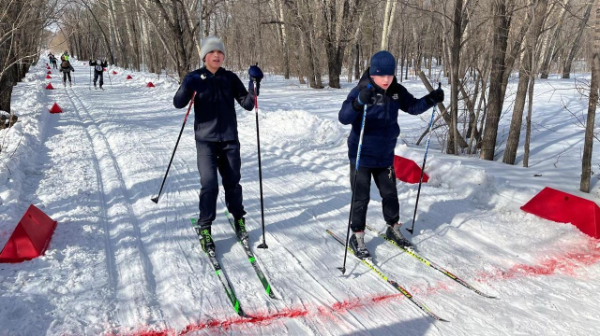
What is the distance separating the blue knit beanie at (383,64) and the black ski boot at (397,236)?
153 cm

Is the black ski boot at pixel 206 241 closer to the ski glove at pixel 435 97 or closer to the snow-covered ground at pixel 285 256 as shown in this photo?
the snow-covered ground at pixel 285 256

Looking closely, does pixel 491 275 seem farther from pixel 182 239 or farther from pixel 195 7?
pixel 195 7

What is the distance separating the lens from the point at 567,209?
4.32 metres

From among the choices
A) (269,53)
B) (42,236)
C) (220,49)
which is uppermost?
(269,53)

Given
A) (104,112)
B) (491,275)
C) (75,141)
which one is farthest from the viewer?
(104,112)

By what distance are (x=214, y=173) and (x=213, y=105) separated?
640 mm

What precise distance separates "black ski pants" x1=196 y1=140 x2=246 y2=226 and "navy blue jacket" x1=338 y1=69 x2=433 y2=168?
112cm

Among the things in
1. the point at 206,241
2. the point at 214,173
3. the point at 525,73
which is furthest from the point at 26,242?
the point at 525,73

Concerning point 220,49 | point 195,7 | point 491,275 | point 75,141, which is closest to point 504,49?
point 491,275

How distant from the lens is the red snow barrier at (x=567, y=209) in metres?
4.08

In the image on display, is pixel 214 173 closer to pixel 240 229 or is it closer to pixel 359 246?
pixel 240 229

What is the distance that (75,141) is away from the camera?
8.28m

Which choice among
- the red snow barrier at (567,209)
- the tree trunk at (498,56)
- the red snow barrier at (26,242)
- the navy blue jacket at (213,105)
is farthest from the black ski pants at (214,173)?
the tree trunk at (498,56)

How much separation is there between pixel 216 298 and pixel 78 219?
2301 mm
